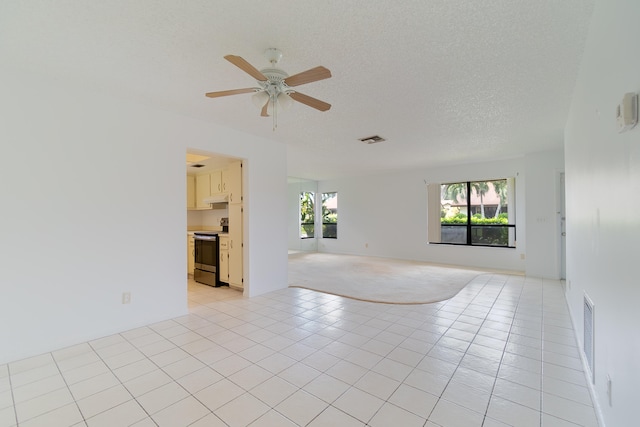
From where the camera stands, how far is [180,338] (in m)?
2.86

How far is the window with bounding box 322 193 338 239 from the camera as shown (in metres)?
9.65

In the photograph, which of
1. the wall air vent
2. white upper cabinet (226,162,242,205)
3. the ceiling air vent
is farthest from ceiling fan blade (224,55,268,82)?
the wall air vent

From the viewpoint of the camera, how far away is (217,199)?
5262 millimetres

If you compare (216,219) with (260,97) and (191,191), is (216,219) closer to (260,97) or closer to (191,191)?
(191,191)

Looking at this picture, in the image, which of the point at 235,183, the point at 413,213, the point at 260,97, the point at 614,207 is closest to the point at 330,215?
the point at 413,213

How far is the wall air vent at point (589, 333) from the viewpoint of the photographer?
1954mm

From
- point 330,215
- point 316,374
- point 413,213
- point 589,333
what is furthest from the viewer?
point 330,215

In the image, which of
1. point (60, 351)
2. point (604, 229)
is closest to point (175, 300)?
point (60, 351)

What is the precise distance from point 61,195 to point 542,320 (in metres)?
5.36

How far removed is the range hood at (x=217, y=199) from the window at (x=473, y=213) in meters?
5.28

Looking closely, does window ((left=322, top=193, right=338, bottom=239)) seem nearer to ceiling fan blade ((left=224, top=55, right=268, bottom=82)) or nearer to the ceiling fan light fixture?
the ceiling fan light fixture

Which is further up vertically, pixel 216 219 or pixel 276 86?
pixel 276 86

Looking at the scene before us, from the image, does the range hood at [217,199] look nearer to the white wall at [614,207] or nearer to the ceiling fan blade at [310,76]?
the ceiling fan blade at [310,76]

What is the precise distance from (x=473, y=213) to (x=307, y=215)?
530cm
